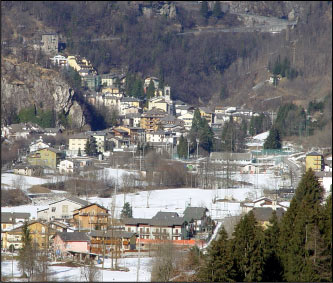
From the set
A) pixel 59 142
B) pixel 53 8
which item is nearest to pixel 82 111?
pixel 59 142

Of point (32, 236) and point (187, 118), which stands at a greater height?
point (187, 118)

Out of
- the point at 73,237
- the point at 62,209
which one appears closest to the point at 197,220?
the point at 62,209

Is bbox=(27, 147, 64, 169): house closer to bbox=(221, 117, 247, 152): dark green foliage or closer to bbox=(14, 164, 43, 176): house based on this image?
bbox=(14, 164, 43, 176): house

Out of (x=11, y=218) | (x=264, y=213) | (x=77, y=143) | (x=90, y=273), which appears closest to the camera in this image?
(x=90, y=273)

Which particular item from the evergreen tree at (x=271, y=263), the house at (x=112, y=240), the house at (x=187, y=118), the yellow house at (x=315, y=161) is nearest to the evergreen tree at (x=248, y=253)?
the evergreen tree at (x=271, y=263)

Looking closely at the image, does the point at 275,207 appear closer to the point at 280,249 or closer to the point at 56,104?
the point at 280,249

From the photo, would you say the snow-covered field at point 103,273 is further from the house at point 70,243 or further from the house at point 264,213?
the house at point 264,213

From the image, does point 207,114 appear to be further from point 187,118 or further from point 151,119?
point 151,119
